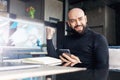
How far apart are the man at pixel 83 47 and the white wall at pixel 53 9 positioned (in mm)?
2598

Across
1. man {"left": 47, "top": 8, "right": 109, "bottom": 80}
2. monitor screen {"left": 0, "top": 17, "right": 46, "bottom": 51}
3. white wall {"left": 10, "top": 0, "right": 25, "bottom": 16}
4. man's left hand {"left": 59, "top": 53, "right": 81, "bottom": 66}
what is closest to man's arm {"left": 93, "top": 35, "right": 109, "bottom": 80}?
man {"left": 47, "top": 8, "right": 109, "bottom": 80}

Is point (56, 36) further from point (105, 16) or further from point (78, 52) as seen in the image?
point (78, 52)

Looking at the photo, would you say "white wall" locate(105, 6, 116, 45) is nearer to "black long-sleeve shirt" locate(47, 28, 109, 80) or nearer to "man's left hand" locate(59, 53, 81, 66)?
"black long-sleeve shirt" locate(47, 28, 109, 80)

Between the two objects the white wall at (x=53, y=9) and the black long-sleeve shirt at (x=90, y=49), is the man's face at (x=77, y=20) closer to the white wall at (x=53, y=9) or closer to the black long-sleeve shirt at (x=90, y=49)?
the black long-sleeve shirt at (x=90, y=49)

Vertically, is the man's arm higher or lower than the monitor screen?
lower

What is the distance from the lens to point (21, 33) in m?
2.97

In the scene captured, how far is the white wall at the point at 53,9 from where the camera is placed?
3900 millimetres

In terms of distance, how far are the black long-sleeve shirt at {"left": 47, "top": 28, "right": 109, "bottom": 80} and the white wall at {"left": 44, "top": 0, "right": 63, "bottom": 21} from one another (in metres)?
2.58

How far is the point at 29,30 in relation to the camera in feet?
10.1

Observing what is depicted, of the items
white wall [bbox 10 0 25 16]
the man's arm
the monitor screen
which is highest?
white wall [bbox 10 0 25 16]

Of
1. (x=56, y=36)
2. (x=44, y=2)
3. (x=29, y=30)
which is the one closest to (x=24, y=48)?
(x=29, y=30)

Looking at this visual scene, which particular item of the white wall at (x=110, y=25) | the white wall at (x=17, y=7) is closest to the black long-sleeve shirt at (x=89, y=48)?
the white wall at (x=17, y=7)

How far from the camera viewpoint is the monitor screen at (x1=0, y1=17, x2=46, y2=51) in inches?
106

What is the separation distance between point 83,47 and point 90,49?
52 millimetres
